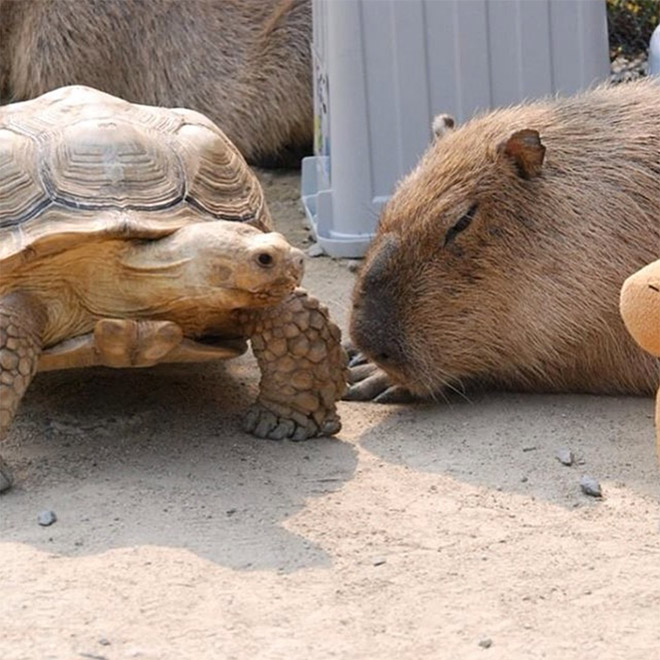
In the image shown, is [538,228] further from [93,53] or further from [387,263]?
[93,53]

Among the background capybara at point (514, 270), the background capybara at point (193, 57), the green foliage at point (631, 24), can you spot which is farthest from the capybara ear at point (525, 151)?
the green foliage at point (631, 24)

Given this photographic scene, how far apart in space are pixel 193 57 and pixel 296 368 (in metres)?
3.72

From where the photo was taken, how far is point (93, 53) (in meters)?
7.71

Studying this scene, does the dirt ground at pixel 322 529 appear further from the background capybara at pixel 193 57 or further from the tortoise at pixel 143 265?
the background capybara at pixel 193 57

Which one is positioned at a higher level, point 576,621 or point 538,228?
point 538,228

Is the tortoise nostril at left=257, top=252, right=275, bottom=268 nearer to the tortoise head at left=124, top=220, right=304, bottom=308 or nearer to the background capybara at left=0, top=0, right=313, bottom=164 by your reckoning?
the tortoise head at left=124, top=220, right=304, bottom=308

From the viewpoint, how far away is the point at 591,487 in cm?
402

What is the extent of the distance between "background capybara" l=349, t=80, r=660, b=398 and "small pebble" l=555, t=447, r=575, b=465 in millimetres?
453

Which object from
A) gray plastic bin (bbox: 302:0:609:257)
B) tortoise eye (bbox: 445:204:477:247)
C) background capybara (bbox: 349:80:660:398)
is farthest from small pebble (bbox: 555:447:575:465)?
gray plastic bin (bbox: 302:0:609:257)

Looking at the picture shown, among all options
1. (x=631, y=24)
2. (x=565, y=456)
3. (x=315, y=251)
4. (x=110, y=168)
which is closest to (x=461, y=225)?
(x=565, y=456)

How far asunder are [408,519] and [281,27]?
4.28 m

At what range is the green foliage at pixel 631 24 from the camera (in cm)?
807

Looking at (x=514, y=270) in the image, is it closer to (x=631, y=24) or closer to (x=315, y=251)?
(x=315, y=251)

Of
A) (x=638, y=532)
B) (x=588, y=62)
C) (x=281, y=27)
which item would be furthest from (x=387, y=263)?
(x=281, y=27)
